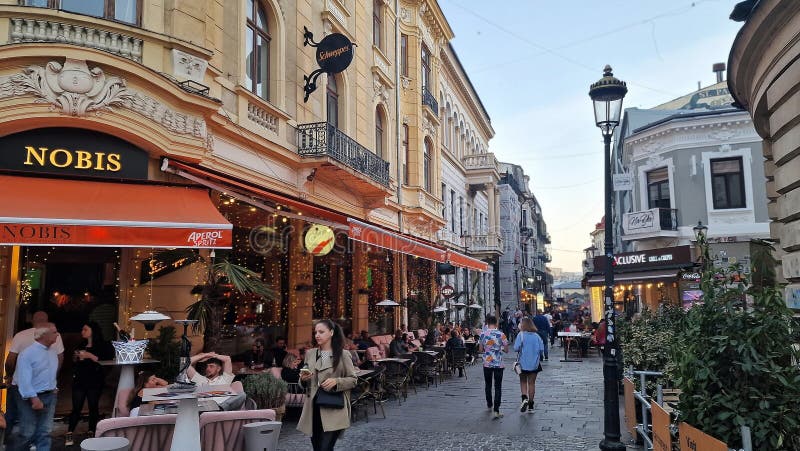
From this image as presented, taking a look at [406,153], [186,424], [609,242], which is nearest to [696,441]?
[609,242]

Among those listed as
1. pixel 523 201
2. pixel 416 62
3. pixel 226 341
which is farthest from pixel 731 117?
pixel 523 201

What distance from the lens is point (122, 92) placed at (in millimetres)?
8820

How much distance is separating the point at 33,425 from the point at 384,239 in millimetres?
7765

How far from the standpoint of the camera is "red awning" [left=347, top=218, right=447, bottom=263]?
38.5ft

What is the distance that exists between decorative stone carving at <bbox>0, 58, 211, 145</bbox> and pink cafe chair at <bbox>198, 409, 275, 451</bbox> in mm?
5258

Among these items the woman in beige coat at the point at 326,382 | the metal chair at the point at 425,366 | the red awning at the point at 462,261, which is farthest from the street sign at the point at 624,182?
the woman in beige coat at the point at 326,382

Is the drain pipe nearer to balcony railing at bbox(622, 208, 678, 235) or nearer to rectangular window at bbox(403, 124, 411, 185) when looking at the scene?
rectangular window at bbox(403, 124, 411, 185)

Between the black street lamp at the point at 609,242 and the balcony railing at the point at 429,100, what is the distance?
16040 mm

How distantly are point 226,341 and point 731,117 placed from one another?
2294 centimetres

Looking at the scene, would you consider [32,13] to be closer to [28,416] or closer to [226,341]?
[28,416]

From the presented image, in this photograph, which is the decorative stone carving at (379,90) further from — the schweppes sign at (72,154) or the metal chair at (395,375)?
the schweppes sign at (72,154)

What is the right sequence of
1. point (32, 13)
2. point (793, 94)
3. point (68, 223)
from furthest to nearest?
point (32, 13) → point (68, 223) → point (793, 94)

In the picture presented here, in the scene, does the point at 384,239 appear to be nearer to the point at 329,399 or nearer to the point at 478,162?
the point at 329,399

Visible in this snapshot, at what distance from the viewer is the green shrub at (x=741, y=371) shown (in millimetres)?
4039
